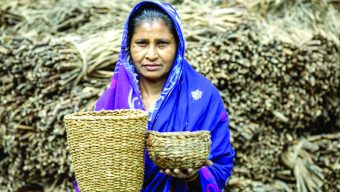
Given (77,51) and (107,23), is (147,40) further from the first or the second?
(107,23)

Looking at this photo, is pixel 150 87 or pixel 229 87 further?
pixel 229 87

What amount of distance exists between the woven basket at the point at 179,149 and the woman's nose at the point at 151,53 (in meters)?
0.50

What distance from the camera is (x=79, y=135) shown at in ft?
8.45

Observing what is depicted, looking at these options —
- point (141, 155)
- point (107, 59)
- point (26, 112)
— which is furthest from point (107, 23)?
point (141, 155)

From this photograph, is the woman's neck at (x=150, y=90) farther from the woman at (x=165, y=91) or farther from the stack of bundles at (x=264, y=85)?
the stack of bundles at (x=264, y=85)

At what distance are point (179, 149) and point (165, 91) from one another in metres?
0.53

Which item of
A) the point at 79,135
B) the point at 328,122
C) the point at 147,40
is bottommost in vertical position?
the point at 328,122

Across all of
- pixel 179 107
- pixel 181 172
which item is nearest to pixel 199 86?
pixel 179 107

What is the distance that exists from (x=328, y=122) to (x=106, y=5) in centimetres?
225

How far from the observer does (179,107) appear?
118 inches

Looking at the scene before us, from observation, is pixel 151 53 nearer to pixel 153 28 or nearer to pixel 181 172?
pixel 153 28

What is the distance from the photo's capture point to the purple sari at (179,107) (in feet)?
9.57

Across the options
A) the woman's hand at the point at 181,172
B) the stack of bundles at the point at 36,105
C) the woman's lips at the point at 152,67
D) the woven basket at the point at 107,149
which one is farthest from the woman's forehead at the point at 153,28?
the stack of bundles at the point at 36,105

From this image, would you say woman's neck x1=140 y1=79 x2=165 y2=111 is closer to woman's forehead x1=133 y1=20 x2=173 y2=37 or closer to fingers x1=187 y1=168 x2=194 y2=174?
woman's forehead x1=133 y1=20 x2=173 y2=37
